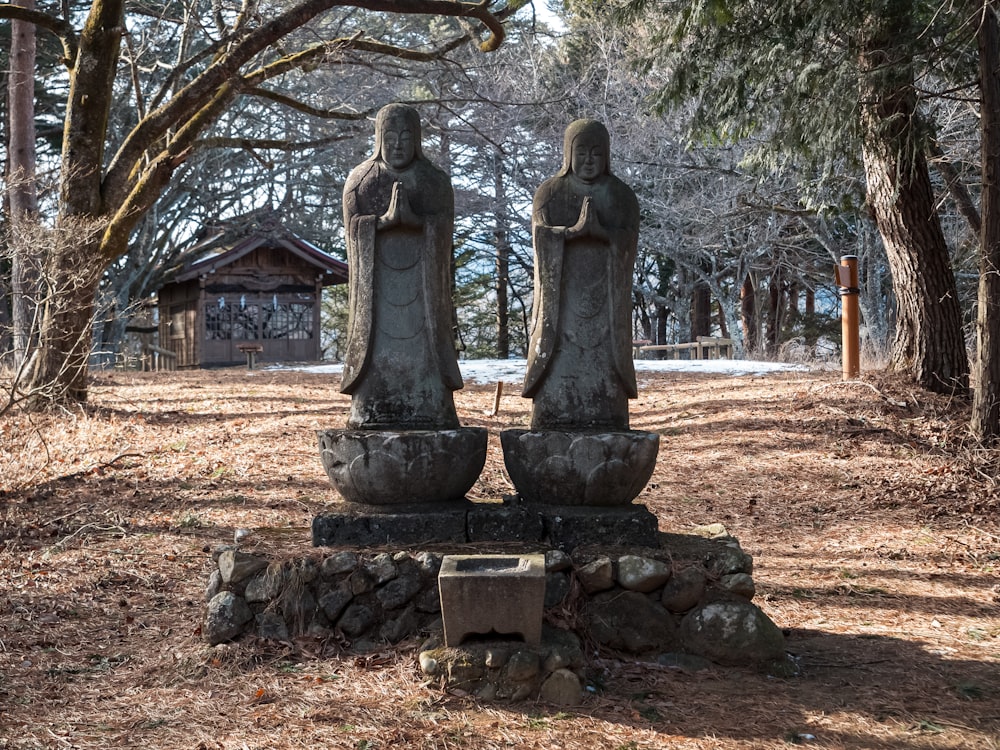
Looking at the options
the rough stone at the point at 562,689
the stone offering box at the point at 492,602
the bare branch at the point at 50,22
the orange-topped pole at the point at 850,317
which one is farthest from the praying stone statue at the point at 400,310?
the orange-topped pole at the point at 850,317

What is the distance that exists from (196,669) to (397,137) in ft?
9.86

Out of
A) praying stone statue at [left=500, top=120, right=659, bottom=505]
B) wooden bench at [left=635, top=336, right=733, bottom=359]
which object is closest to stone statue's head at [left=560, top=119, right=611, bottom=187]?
praying stone statue at [left=500, top=120, right=659, bottom=505]

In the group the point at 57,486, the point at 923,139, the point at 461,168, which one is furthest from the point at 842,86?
the point at 461,168

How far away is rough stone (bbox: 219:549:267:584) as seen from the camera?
4.80 m

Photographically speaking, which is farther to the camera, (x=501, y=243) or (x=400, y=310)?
(x=501, y=243)

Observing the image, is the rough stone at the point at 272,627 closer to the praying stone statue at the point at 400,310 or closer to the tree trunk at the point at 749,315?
the praying stone statue at the point at 400,310

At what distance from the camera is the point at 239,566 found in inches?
189

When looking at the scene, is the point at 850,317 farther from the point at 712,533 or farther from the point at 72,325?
the point at 72,325

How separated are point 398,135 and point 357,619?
8.70 ft

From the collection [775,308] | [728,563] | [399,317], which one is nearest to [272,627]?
[399,317]

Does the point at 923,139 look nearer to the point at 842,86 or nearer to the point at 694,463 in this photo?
the point at 842,86

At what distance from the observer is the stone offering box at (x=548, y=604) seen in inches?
185

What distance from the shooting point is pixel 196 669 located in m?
4.53

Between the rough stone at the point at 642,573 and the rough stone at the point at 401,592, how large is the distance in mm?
1041
